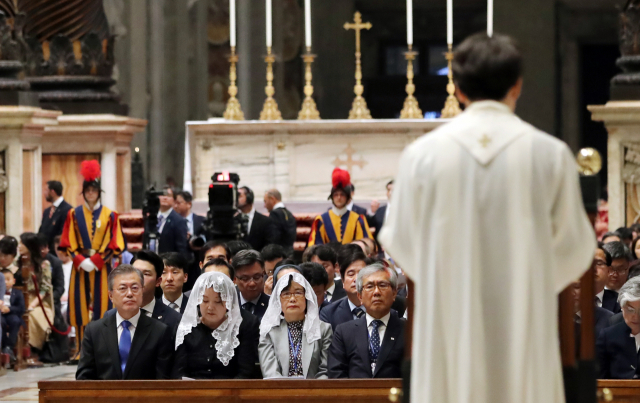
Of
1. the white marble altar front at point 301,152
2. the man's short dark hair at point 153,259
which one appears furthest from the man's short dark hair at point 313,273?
the white marble altar front at point 301,152

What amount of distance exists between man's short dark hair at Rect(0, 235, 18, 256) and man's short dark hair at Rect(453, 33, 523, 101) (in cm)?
742

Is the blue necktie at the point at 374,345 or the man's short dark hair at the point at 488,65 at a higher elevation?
the man's short dark hair at the point at 488,65

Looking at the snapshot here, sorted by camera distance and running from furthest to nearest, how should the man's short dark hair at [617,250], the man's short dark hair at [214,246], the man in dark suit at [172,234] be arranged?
the man in dark suit at [172,234] < the man's short dark hair at [214,246] < the man's short dark hair at [617,250]

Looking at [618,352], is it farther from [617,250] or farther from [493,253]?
[493,253]

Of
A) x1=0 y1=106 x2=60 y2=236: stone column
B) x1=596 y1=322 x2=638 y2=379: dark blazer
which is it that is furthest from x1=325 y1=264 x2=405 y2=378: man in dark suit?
x1=0 y1=106 x2=60 y2=236: stone column

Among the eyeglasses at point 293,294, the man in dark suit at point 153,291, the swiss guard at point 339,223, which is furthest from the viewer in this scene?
the swiss guard at point 339,223

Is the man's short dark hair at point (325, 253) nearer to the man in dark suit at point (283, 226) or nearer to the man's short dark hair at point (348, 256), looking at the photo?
the man's short dark hair at point (348, 256)

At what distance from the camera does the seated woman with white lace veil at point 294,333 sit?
7.12m

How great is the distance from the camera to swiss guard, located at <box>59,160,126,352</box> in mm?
11703

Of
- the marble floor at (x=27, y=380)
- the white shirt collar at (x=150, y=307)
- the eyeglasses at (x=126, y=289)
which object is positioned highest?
the eyeglasses at (x=126, y=289)

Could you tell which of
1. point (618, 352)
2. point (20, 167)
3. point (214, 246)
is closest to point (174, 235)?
point (20, 167)

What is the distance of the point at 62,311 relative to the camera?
1261 cm

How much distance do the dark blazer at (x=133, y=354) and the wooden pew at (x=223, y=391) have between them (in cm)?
84

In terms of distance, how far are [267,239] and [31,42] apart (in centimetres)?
550
